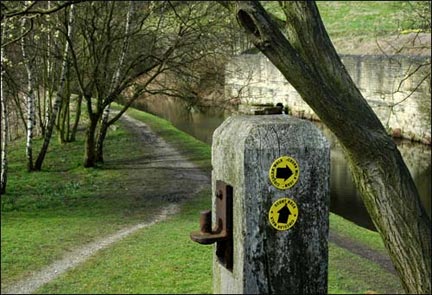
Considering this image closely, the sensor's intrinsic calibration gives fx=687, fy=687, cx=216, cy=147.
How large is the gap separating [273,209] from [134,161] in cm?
1883

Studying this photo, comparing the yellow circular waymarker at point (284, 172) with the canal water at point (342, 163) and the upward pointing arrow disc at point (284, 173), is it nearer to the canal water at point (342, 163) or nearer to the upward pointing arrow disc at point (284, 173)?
the upward pointing arrow disc at point (284, 173)

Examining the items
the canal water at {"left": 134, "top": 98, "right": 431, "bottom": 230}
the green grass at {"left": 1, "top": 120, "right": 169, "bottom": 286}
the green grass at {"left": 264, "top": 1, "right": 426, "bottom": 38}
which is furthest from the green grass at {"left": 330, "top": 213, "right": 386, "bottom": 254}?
the green grass at {"left": 264, "top": 1, "right": 426, "bottom": 38}

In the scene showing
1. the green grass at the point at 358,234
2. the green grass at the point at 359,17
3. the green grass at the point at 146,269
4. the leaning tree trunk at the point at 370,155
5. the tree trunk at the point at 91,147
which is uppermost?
the green grass at the point at 359,17

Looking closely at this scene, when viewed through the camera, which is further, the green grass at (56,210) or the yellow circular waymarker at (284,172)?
the green grass at (56,210)

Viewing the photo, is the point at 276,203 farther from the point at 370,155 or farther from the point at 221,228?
the point at 370,155

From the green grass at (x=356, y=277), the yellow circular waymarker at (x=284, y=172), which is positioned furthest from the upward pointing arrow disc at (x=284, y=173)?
the green grass at (x=356, y=277)

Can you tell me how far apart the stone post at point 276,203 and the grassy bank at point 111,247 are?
21.4 ft

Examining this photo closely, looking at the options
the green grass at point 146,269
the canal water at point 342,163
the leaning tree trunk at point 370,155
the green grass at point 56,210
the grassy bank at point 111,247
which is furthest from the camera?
the canal water at point 342,163

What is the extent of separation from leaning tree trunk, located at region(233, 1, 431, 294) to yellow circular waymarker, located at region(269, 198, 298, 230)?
11.6 ft

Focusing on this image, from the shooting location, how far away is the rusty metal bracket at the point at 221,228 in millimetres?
1562

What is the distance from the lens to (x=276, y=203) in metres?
1.53

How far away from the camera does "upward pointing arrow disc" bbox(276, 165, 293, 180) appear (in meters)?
1.53

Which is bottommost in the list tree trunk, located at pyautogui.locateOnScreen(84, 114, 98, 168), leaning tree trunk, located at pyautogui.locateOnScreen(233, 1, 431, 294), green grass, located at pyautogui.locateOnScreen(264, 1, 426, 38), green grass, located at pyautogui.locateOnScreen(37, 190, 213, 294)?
green grass, located at pyautogui.locateOnScreen(37, 190, 213, 294)

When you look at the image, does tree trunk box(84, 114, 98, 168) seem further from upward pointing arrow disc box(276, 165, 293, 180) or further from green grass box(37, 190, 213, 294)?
upward pointing arrow disc box(276, 165, 293, 180)
